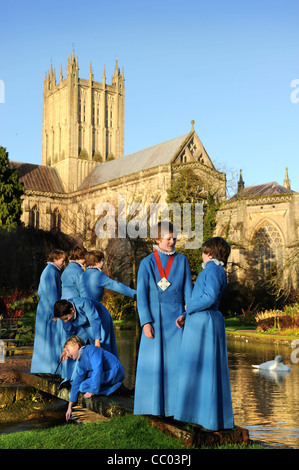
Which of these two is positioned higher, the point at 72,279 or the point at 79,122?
the point at 79,122

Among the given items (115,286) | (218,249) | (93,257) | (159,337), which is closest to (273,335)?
(115,286)

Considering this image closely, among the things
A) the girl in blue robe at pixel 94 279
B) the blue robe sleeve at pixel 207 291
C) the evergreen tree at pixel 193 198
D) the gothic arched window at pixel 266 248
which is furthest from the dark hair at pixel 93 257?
the gothic arched window at pixel 266 248

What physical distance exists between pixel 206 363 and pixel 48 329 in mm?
3678

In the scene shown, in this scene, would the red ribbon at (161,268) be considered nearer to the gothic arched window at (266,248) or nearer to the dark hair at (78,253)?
the dark hair at (78,253)

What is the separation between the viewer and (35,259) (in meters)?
26.4

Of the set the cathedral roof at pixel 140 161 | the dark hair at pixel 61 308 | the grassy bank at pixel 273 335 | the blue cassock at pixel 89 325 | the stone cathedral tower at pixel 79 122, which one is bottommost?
the grassy bank at pixel 273 335

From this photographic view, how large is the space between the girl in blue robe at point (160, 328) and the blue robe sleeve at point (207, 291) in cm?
48

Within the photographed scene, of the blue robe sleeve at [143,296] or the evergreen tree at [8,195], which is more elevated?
the evergreen tree at [8,195]

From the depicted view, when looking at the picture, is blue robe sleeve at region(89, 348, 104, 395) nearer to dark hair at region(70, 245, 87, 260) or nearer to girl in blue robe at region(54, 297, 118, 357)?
girl in blue robe at region(54, 297, 118, 357)

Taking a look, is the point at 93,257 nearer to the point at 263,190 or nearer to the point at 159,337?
the point at 159,337

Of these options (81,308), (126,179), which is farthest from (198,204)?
(81,308)

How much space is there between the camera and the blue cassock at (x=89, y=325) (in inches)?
261

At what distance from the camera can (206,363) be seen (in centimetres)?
458

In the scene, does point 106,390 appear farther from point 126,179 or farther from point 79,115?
point 79,115
